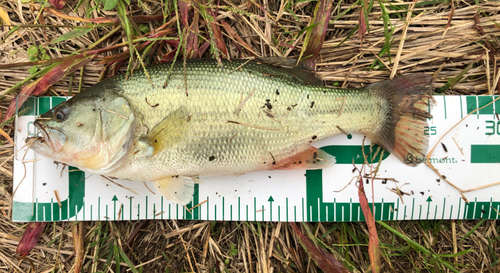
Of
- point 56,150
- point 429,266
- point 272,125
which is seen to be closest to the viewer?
point 56,150

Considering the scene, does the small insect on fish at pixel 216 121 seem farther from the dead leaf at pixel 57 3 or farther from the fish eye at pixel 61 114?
the dead leaf at pixel 57 3

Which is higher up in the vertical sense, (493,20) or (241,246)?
(493,20)

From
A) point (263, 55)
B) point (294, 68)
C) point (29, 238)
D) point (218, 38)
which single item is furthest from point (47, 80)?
point (294, 68)

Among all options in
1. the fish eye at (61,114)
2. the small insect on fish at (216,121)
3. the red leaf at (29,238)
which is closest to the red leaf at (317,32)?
the small insect on fish at (216,121)

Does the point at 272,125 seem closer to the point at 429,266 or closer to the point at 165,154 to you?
the point at 165,154

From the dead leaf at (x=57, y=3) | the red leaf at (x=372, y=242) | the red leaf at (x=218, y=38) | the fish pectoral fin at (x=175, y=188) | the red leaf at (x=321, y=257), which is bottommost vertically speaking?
the red leaf at (x=321, y=257)

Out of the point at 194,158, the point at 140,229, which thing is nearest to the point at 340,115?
the point at 194,158

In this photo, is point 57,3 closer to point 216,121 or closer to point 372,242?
point 216,121
